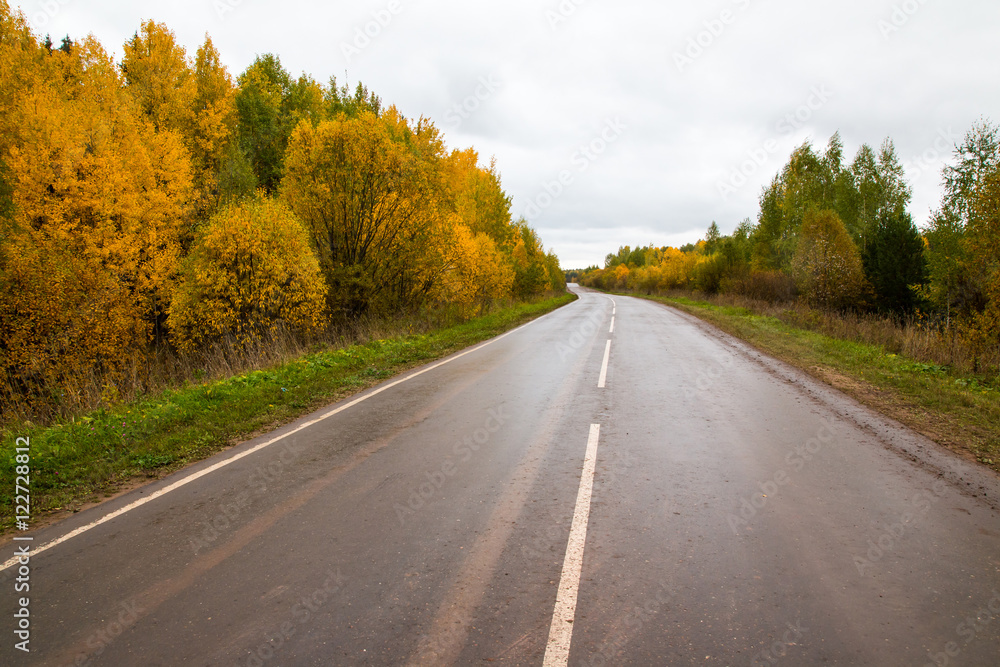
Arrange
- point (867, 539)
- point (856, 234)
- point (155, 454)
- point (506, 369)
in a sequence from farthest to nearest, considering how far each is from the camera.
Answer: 1. point (856, 234)
2. point (506, 369)
3. point (155, 454)
4. point (867, 539)

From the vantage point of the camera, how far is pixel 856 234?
32.2 m

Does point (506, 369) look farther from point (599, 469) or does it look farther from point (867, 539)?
point (867, 539)

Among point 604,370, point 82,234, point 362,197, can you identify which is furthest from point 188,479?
point 362,197

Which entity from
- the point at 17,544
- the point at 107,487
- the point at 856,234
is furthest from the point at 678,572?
the point at 856,234

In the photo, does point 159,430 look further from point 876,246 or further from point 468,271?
point 876,246

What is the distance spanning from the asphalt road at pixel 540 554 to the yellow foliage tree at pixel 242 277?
864 cm

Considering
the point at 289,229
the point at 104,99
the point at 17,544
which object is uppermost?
the point at 104,99

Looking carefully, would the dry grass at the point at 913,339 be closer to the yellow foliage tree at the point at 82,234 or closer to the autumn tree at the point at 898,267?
the autumn tree at the point at 898,267

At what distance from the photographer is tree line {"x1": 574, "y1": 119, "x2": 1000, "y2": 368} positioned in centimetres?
1236

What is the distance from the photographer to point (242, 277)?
1412 cm

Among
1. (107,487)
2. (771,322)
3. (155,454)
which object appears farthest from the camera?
(771,322)

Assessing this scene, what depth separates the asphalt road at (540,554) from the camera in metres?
2.78

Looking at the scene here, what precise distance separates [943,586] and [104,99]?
77.8 ft

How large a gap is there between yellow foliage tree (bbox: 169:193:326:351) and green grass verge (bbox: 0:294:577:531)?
3919 mm
